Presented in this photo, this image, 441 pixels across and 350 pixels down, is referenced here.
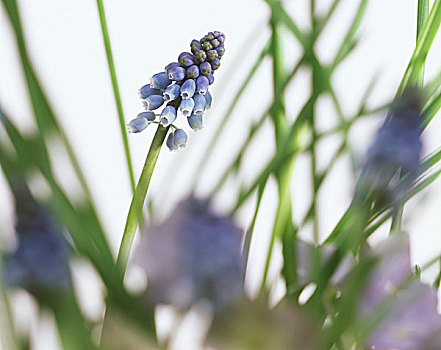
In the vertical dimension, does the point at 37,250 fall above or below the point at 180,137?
below

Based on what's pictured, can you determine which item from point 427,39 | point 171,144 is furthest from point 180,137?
point 427,39

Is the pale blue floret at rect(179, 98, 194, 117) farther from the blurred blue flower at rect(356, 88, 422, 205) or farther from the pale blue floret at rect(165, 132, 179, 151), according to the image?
the blurred blue flower at rect(356, 88, 422, 205)

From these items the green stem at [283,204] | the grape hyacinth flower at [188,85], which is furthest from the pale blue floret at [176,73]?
the green stem at [283,204]

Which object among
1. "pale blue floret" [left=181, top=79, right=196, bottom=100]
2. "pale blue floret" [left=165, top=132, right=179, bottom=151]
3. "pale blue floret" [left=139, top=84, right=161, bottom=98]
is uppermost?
"pale blue floret" [left=139, top=84, right=161, bottom=98]

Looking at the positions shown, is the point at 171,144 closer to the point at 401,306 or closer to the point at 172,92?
the point at 172,92

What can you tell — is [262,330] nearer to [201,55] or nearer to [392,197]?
[392,197]

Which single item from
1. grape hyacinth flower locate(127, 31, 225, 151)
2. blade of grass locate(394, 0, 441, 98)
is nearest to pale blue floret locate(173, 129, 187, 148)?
grape hyacinth flower locate(127, 31, 225, 151)

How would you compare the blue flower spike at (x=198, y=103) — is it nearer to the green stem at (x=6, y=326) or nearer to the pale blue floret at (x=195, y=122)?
the pale blue floret at (x=195, y=122)
